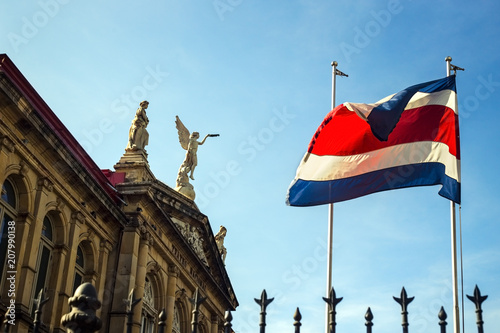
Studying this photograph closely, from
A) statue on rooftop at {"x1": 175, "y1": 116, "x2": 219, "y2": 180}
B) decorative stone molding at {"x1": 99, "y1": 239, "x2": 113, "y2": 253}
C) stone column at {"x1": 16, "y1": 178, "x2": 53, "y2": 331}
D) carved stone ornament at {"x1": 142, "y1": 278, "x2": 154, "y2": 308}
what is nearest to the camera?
stone column at {"x1": 16, "y1": 178, "x2": 53, "y2": 331}

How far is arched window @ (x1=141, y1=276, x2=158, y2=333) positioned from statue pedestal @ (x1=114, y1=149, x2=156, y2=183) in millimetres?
3838

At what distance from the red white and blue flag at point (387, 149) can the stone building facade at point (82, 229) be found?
306 inches

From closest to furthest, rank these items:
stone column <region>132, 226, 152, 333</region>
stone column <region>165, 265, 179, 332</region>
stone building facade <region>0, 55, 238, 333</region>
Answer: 1. stone building facade <region>0, 55, 238, 333</region>
2. stone column <region>132, 226, 152, 333</region>
3. stone column <region>165, 265, 179, 332</region>

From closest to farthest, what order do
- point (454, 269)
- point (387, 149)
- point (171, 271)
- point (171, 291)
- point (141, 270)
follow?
1. point (454, 269)
2. point (387, 149)
3. point (141, 270)
4. point (171, 291)
5. point (171, 271)

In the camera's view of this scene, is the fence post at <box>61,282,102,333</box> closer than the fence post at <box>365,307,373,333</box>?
Yes

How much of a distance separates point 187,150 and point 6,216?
1308 cm

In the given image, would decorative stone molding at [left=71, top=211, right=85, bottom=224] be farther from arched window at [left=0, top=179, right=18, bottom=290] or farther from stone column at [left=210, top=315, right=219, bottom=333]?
stone column at [left=210, top=315, right=219, bottom=333]

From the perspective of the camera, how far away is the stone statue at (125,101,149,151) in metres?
28.5

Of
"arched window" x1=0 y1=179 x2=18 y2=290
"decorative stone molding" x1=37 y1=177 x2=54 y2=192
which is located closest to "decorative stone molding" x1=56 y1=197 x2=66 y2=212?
"decorative stone molding" x1=37 y1=177 x2=54 y2=192

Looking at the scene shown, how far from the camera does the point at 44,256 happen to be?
883 inches

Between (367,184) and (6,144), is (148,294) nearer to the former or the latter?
(6,144)

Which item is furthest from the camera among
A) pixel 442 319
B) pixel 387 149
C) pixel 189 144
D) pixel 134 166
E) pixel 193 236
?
pixel 189 144

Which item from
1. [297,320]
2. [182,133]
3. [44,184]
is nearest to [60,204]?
[44,184]

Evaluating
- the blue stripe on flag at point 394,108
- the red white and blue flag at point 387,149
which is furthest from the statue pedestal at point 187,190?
the blue stripe on flag at point 394,108
